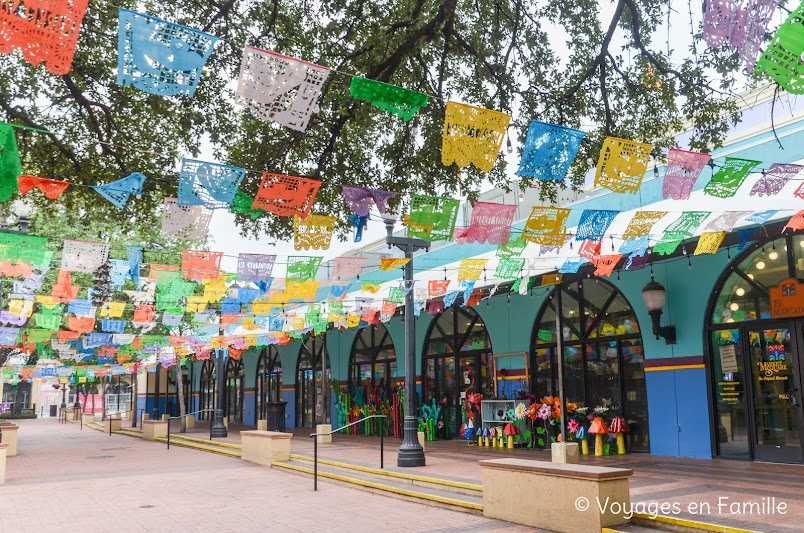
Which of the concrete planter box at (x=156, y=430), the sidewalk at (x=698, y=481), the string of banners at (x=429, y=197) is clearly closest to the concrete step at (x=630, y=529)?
the sidewalk at (x=698, y=481)

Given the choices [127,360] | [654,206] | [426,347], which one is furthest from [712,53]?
[127,360]

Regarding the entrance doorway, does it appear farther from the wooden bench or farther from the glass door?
the wooden bench

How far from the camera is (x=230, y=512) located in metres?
9.07

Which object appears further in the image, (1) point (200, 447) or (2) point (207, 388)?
(2) point (207, 388)

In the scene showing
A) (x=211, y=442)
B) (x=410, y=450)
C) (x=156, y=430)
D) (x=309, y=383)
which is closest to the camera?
(x=410, y=450)

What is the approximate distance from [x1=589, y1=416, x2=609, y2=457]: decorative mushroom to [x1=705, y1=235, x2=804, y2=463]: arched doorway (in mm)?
2066

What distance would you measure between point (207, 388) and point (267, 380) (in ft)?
30.1

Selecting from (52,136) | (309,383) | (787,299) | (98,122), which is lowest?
(309,383)

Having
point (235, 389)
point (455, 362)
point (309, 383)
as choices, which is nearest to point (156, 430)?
point (309, 383)

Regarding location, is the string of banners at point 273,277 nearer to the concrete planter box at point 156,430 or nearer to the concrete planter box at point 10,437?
the concrete planter box at point 10,437

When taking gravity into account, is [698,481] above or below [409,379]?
below

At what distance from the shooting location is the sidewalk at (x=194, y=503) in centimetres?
813

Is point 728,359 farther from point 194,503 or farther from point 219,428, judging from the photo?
point 219,428

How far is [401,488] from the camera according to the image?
10.1 m
